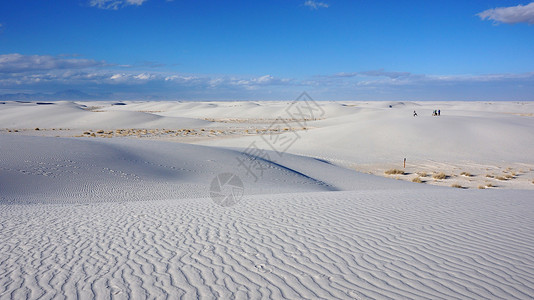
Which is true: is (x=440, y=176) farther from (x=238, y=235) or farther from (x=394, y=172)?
(x=238, y=235)

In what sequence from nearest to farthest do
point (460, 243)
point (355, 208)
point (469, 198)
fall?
point (460, 243) → point (355, 208) → point (469, 198)

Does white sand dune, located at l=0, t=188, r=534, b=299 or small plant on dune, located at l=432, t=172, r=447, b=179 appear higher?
white sand dune, located at l=0, t=188, r=534, b=299

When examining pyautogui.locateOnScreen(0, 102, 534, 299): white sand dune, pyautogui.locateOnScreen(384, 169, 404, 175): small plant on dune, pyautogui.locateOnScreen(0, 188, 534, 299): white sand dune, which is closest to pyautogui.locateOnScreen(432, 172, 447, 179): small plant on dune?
pyautogui.locateOnScreen(0, 102, 534, 299): white sand dune

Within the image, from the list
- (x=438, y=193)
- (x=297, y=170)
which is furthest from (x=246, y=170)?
(x=438, y=193)

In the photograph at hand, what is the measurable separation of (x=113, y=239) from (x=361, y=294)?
13.9 feet

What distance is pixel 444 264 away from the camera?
4.94 m

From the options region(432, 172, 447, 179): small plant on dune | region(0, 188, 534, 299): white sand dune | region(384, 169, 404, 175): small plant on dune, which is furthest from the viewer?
region(384, 169, 404, 175): small plant on dune

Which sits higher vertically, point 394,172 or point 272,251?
point 272,251

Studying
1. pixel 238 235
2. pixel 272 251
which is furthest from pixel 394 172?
pixel 272 251

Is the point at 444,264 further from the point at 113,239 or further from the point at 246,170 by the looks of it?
the point at 246,170

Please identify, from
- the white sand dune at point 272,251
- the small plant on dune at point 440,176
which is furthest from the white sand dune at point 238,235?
the small plant on dune at point 440,176

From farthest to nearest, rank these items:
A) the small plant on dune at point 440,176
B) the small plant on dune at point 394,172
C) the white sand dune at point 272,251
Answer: the small plant on dune at point 394,172 → the small plant on dune at point 440,176 → the white sand dune at point 272,251

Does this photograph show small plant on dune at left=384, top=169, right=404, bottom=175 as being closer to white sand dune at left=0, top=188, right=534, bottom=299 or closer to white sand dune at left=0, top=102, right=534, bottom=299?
white sand dune at left=0, top=102, right=534, bottom=299

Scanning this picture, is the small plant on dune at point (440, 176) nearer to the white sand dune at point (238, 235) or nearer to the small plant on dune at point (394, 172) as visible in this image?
the white sand dune at point (238, 235)
